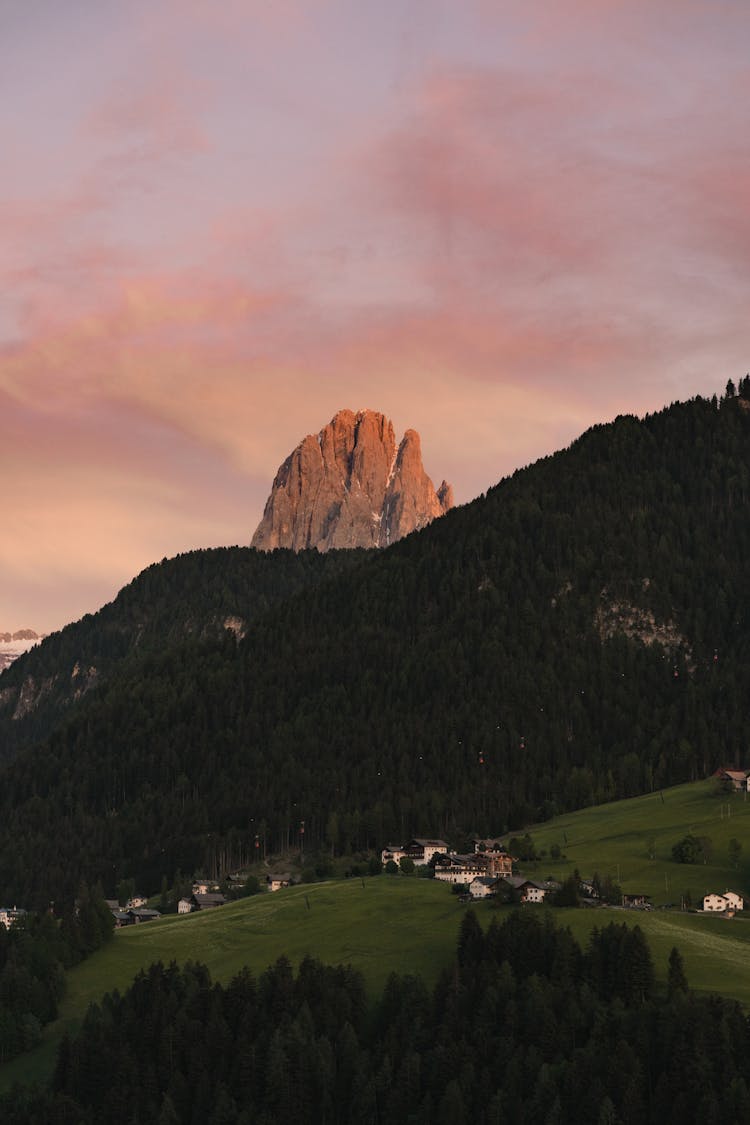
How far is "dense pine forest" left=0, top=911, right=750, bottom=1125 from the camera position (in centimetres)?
14850

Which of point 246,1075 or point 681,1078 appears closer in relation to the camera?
point 681,1078

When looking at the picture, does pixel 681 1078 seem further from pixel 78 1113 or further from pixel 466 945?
pixel 78 1113

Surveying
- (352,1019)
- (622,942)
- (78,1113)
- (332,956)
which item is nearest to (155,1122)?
(78,1113)

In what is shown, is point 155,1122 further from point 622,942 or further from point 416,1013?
point 622,942

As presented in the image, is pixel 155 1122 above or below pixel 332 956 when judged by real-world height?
below

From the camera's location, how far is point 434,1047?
533ft

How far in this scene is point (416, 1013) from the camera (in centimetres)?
16800

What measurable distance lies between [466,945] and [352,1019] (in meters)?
16.8

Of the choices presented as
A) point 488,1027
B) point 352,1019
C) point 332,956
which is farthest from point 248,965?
point 488,1027

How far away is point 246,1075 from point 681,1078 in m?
46.3

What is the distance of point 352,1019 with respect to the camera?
172m

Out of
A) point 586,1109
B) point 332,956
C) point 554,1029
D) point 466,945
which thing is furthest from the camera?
point 332,956

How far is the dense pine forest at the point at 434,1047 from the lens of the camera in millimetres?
148500

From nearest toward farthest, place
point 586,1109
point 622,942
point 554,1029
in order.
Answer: point 586,1109 < point 554,1029 < point 622,942
